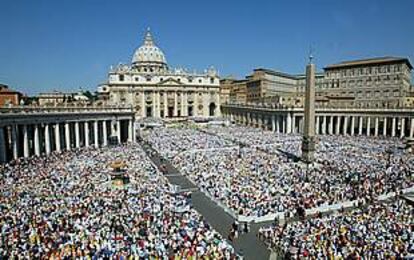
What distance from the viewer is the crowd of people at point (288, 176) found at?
22.5m

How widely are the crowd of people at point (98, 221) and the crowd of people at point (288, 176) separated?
13.5 feet

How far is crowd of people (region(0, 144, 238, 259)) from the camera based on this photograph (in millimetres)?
14391

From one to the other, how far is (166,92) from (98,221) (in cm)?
9557

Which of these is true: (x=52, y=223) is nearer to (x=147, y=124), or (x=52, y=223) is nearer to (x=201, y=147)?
(x=201, y=147)

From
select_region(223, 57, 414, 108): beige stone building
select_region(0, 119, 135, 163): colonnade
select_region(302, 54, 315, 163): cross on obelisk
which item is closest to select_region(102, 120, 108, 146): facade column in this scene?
select_region(0, 119, 135, 163): colonnade

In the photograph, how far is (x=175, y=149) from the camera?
4747 cm

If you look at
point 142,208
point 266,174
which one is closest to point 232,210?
point 142,208

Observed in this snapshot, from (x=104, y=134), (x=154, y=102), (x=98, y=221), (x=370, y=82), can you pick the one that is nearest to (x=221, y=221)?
(x=98, y=221)

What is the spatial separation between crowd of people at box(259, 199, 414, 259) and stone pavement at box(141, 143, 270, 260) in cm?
65

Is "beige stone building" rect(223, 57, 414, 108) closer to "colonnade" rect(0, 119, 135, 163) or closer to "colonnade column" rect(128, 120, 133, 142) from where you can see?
"colonnade column" rect(128, 120, 133, 142)

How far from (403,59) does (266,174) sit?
74458 millimetres

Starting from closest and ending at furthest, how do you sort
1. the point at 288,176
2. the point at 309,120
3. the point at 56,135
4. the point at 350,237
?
the point at 350,237
the point at 288,176
the point at 309,120
the point at 56,135

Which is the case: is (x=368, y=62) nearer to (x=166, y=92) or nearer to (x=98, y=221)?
(x=166, y=92)

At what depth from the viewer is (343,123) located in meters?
79.1
